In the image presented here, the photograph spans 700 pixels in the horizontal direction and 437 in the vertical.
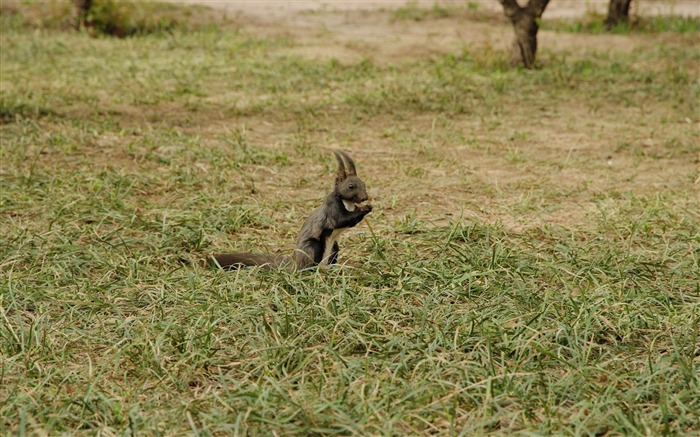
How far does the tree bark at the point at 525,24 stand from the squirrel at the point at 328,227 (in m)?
7.05

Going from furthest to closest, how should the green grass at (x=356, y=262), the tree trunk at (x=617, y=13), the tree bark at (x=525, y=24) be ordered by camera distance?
the tree trunk at (x=617, y=13)
the tree bark at (x=525, y=24)
the green grass at (x=356, y=262)

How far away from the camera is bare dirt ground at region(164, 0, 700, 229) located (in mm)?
6664

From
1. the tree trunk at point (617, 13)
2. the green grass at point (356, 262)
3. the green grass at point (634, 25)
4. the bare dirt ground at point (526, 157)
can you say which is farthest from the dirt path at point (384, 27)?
the green grass at point (356, 262)

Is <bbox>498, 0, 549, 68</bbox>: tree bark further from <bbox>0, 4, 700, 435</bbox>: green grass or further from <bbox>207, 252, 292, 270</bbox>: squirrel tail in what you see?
<bbox>207, 252, 292, 270</bbox>: squirrel tail

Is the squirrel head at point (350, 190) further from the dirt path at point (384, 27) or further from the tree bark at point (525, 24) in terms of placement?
the dirt path at point (384, 27)

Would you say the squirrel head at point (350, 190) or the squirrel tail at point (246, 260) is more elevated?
the squirrel head at point (350, 190)

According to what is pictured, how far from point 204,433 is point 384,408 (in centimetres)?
A: 67

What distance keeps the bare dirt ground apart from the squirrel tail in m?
1.56

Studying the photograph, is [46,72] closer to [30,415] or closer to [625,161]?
[625,161]

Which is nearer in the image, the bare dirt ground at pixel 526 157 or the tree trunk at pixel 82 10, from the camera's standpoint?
the bare dirt ground at pixel 526 157

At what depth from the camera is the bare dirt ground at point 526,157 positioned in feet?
21.9

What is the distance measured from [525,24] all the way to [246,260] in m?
7.43

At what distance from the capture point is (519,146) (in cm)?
838

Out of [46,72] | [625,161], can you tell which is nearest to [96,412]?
[625,161]
